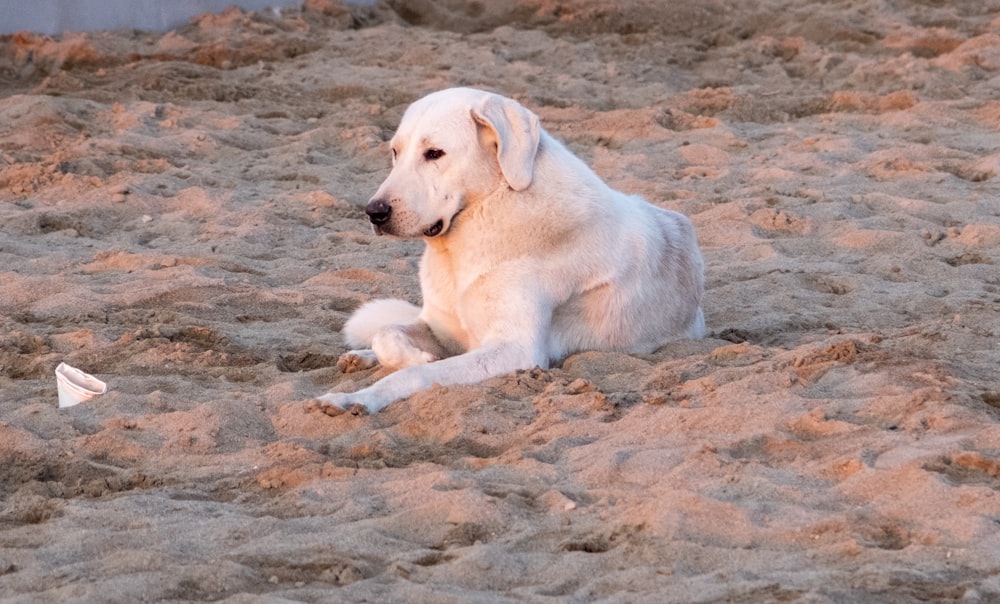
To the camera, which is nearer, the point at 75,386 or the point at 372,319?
the point at 75,386

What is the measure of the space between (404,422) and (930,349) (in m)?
2.06

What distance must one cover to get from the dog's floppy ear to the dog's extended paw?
2.91ft

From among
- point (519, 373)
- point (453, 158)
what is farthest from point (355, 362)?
point (453, 158)

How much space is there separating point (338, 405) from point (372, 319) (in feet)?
3.80

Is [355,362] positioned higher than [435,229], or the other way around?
[435,229]

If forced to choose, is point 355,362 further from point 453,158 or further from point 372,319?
point 453,158

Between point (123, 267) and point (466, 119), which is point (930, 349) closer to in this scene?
point (466, 119)

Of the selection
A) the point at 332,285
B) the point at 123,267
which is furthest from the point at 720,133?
the point at 123,267

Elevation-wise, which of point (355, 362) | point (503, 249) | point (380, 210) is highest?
point (380, 210)

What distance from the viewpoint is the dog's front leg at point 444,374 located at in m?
4.76

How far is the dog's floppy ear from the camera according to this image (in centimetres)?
538

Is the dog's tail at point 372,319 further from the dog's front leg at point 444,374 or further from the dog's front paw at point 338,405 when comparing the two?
the dog's front paw at point 338,405

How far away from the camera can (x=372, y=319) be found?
584cm

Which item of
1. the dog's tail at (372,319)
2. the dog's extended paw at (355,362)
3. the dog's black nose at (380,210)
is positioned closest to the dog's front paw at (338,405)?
the dog's extended paw at (355,362)
